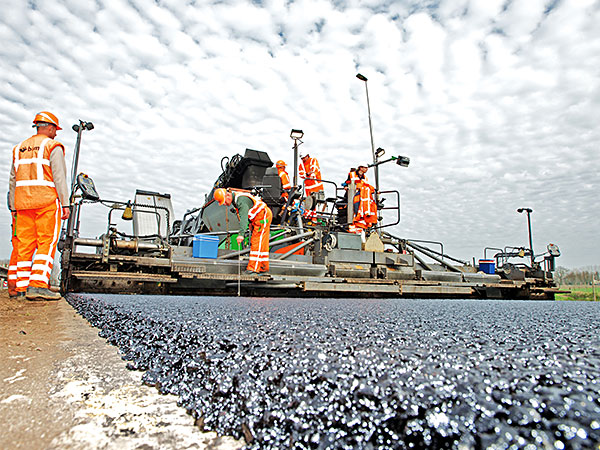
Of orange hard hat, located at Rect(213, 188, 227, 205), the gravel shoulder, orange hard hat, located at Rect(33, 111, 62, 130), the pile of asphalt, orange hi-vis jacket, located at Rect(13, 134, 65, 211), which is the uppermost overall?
orange hard hat, located at Rect(33, 111, 62, 130)

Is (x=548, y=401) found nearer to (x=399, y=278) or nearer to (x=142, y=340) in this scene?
(x=142, y=340)

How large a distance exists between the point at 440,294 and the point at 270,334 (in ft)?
21.0

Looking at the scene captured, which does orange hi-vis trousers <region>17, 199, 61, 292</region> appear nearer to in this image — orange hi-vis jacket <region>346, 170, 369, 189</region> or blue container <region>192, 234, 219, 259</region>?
blue container <region>192, 234, 219, 259</region>

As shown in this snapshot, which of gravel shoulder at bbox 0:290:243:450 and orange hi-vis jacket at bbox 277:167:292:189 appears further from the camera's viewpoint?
orange hi-vis jacket at bbox 277:167:292:189

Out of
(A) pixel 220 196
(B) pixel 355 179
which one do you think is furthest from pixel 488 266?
(A) pixel 220 196

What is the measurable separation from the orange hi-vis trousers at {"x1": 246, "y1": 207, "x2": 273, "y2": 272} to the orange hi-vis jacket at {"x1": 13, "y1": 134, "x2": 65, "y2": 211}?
8.88ft

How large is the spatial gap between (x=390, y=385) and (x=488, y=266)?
9.07 meters

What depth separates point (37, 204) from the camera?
3.50 m

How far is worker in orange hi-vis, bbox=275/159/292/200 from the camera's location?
859 cm

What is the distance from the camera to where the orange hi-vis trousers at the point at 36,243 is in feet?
11.3

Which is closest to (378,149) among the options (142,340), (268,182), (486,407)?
(268,182)

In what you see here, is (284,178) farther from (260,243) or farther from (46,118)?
Answer: (46,118)

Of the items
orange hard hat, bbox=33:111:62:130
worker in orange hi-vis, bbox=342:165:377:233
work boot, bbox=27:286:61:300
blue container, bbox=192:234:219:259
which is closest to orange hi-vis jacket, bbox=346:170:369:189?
worker in orange hi-vis, bbox=342:165:377:233

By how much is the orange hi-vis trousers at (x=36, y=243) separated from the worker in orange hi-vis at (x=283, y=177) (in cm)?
533
